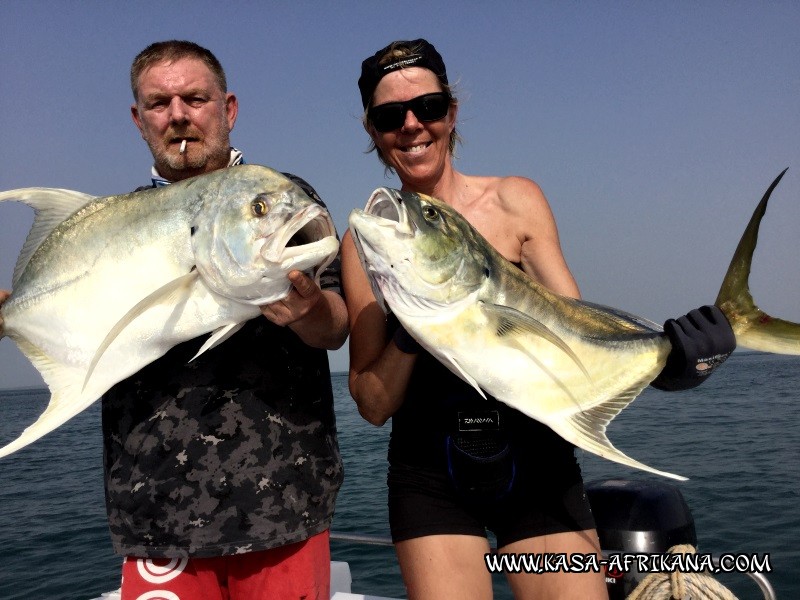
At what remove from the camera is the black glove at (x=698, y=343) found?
241 centimetres

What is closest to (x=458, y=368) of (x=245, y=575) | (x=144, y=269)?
(x=144, y=269)

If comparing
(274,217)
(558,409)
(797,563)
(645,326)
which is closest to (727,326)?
(645,326)

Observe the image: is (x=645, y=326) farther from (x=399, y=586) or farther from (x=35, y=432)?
(x=399, y=586)

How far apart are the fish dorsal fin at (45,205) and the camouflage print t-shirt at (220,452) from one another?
0.65m

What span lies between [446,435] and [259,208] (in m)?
1.34

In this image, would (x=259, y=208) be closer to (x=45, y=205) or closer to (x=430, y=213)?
(x=430, y=213)

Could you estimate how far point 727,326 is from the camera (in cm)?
245

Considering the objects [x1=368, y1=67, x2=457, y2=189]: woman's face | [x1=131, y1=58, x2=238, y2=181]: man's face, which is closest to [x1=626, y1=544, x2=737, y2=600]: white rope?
[x1=368, y1=67, x2=457, y2=189]: woman's face

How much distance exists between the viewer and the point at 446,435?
2.99 metres

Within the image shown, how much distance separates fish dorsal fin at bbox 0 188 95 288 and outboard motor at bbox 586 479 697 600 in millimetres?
3041

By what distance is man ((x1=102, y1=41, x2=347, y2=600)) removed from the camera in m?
2.67

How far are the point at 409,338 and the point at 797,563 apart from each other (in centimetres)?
806

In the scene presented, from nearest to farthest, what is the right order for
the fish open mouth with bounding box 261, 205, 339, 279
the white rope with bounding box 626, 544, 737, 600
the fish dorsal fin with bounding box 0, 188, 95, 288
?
the fish open mouth with bounding box 261, 205, 339, 279, the fish dorsal fin with bounding box 0, 188, 95, 288, the white rope with bounding box 626, 544, 737, 600

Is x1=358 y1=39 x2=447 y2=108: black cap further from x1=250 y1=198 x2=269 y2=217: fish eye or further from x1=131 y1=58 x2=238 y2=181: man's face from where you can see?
x1=250 y1=198 x2=269 y2=217: fish eye
